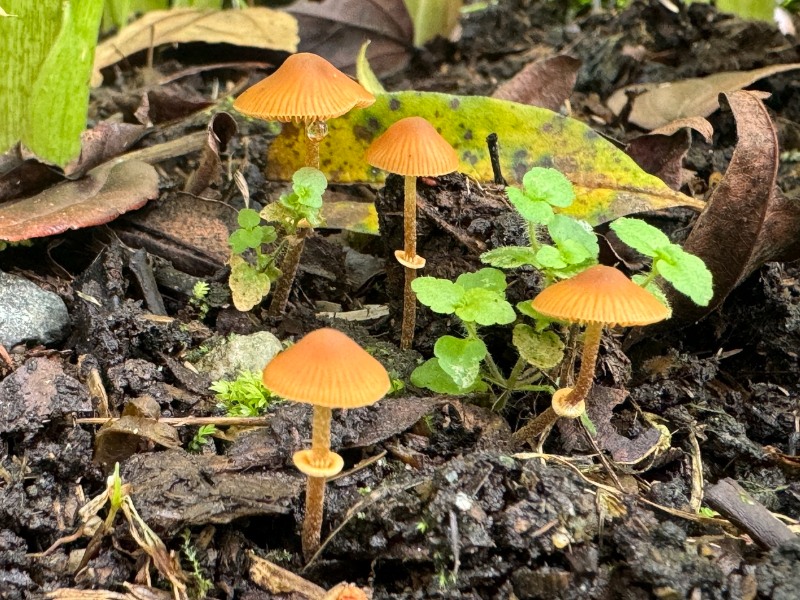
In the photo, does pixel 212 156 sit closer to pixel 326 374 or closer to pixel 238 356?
pixel 238 356

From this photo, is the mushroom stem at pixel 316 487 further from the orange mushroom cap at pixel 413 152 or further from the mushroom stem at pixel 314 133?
the mushroom stem at pixel 314 133

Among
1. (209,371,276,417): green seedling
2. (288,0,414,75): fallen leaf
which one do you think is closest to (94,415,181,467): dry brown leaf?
(209,371,276,417): green seedling

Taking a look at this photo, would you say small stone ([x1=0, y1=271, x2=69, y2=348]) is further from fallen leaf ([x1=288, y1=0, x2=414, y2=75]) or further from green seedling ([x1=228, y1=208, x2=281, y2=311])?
fallen leaf ([x1=288, y1=0, x2=414, y2=75])

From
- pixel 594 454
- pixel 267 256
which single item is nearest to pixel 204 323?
pixel 267 256

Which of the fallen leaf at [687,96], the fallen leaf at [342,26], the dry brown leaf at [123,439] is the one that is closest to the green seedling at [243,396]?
the dry brown leaf at [123,439]

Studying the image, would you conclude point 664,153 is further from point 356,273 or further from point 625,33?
point 625,33
